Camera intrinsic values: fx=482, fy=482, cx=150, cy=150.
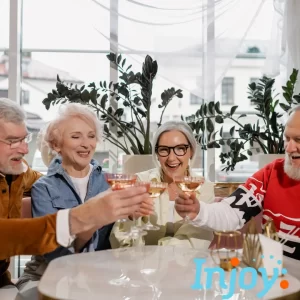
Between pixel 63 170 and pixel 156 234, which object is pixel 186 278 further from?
pixel 63 170

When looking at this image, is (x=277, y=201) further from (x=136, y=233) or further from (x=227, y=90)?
(x=227, y=90)

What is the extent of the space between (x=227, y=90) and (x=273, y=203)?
8.37 ft

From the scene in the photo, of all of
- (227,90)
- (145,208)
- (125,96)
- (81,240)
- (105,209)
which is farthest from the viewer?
(227,90)

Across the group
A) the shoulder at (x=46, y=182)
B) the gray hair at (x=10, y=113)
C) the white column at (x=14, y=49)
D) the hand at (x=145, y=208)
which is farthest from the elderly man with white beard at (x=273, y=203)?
the white column at (x=14, y=49)

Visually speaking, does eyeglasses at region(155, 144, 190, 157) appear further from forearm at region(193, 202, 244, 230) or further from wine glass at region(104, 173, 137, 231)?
wine glass at region(104, 173, 137, 231)

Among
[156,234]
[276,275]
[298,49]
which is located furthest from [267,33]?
[276,275]

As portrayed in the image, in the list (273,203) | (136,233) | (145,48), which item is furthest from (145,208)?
(145,48)

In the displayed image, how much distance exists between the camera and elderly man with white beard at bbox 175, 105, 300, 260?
7.59 ft

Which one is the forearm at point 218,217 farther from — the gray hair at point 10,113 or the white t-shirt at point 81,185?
the gray hair at point 10,113

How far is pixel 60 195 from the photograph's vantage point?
2453 millimetres

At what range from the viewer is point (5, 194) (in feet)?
7.65

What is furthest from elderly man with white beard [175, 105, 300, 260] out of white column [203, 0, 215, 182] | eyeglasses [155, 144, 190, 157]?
white column [203, 0, 215, 182]

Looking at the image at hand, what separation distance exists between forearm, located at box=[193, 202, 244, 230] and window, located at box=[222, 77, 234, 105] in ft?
8.17

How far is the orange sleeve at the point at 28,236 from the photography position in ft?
6.08
